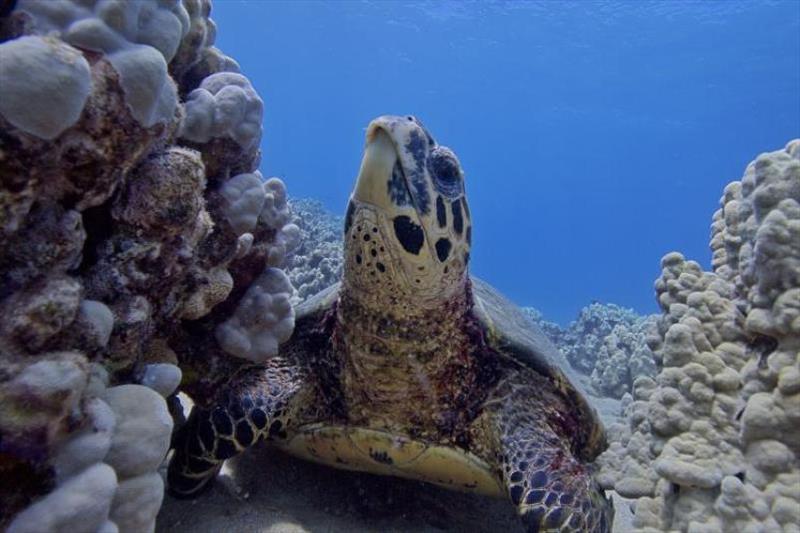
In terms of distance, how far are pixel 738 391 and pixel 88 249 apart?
2.66 metres

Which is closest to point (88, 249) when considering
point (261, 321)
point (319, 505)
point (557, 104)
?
point (261, 321)

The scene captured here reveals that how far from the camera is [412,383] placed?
2805 mm

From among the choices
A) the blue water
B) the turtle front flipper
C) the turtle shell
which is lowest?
the turtle front flipper

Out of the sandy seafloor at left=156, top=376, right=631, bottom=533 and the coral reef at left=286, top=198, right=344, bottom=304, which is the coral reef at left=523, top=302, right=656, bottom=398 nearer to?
the sandy seafloor at left=156, top=376, right=631, bottom=533

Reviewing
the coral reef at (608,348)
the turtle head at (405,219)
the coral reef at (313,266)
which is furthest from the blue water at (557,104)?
the turtle head at (405,219)

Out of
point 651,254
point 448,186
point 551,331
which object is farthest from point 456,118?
point 448,186

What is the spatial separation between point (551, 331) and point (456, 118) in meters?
93.0

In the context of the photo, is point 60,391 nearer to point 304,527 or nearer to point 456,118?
point 304,527

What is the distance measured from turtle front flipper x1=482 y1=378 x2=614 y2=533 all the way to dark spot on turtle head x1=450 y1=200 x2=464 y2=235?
1.02 meters

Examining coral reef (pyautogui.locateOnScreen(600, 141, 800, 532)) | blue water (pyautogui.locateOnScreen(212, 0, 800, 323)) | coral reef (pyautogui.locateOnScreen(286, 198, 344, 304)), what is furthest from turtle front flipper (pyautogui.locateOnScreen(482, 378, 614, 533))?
blue water (pyautogui.locateOnScreen(212, 0, 800, 323))

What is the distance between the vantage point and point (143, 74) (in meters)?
1.34

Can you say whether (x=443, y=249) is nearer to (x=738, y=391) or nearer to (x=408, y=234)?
(x=408, y=234)

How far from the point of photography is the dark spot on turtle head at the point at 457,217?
254 cm

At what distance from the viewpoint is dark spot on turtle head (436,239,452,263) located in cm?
250
